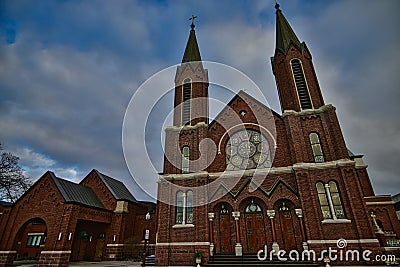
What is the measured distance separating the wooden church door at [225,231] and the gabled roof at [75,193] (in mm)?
12399

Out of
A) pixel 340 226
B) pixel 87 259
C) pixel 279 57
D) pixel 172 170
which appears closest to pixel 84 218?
pixel 87 259

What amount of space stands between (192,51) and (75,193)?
59.7ft

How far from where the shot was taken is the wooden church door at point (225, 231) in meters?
16.1

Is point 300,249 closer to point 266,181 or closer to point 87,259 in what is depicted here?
point 266,181

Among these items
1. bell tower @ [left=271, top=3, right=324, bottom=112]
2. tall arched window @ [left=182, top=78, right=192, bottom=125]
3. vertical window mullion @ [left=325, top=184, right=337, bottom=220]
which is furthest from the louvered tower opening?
tall arched window @ [left=182, top=78, right=192, bottom=125]

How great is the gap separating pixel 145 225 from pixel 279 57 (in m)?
22.9

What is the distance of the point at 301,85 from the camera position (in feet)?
65.0

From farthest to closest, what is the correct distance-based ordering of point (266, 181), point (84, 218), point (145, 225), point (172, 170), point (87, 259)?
point (145, 225) < point (87, 259) < point (84, 218) < point (172, 170) < point (266, 181)

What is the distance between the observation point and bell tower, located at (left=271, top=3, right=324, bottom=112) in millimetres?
19141

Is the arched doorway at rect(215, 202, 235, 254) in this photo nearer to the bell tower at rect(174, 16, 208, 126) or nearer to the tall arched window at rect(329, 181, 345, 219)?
the tall arched window at rect(329, 181, 345, 219)

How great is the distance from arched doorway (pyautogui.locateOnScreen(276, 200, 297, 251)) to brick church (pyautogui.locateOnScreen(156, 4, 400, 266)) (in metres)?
0.06

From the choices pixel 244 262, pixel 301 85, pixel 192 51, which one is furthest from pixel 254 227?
pixel 192 51

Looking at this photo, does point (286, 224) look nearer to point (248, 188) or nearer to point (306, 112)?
point (248, 188)

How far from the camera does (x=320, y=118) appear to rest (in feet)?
58.9
